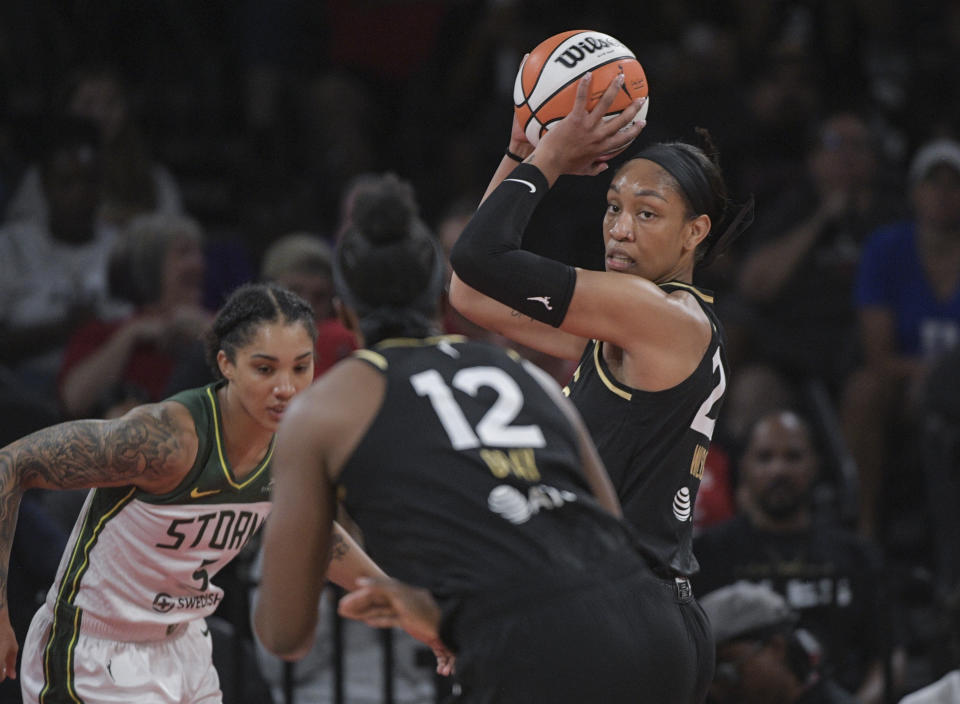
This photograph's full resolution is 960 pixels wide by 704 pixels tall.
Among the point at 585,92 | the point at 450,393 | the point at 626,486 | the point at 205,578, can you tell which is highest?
the point at 585,92

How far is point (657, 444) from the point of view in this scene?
3477mm

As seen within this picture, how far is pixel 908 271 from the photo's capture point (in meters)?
7.45

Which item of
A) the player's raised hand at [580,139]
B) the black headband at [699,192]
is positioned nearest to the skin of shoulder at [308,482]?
the player's raised hand at [580,139]

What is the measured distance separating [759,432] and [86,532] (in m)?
3.40

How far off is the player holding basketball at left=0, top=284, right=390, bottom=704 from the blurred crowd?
1209mm

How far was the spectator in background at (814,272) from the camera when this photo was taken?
25.6 feet

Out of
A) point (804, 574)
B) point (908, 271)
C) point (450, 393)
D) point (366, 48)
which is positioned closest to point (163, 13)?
point (366, 48)

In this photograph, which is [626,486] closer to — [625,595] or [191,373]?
[625,595]

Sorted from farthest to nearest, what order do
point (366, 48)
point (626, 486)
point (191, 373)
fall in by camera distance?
point (366, 48)
point (191, 373)
point (626, 486)

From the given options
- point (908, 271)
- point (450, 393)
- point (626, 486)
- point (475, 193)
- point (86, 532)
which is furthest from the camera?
point (475, 193)

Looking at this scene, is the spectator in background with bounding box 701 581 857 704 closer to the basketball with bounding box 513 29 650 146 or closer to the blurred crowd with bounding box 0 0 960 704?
the blurred crowd with bounding box 0 0 960 704

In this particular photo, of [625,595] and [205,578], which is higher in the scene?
[625,595]

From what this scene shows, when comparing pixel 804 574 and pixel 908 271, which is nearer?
pixel 804 574

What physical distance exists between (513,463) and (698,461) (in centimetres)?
82
